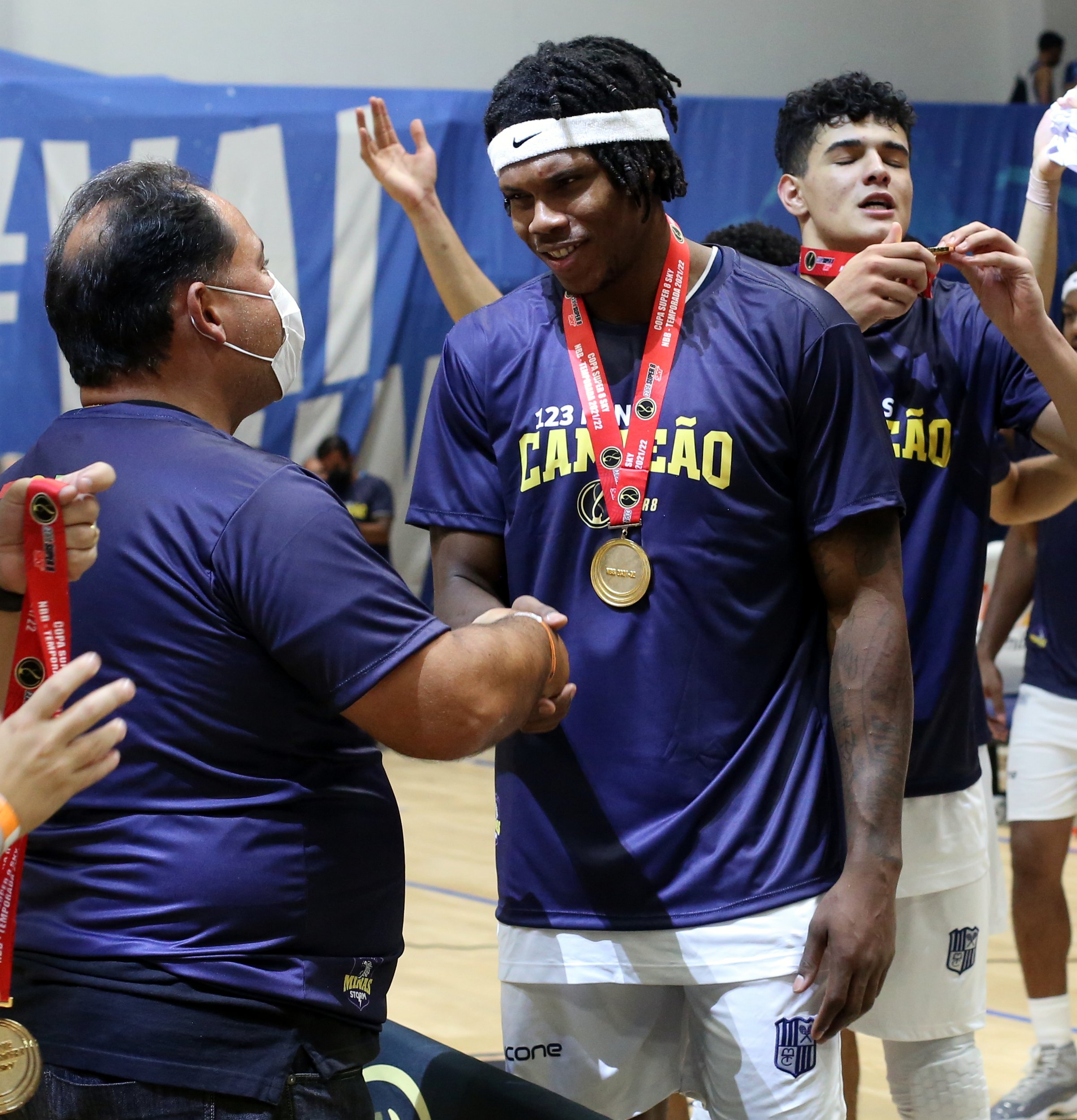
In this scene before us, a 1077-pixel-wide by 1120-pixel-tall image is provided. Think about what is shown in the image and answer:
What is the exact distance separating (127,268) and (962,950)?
1762mm

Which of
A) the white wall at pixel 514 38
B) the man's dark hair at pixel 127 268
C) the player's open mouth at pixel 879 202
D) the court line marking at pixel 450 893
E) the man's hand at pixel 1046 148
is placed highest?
the white wall at pixel 514 38

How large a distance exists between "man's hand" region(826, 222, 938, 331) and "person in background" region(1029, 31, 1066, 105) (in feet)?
32.1

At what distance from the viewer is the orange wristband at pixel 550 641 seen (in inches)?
70.4

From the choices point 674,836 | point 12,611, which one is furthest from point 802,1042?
point 12,611

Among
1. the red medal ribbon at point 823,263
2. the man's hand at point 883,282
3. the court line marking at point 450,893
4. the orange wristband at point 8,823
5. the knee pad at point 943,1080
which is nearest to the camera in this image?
the orange wristband at point 8,823

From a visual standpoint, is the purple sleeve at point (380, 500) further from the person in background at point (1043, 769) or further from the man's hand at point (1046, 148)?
the man's hand at point (1046, 148)

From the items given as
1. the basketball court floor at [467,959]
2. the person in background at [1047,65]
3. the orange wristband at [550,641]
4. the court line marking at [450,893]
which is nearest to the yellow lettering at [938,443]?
the orange wristband at [550,641]

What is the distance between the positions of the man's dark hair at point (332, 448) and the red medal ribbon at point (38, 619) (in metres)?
7.55

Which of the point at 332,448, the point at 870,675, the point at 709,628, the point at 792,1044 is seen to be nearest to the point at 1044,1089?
the point at 792,1044

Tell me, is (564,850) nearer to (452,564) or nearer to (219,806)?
(452,564)

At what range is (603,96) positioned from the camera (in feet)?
6.69

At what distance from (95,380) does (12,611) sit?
296 mm

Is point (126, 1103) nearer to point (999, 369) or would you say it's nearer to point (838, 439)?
point (838, 439)

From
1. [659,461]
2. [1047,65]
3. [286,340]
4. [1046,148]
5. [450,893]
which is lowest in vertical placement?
[450,893]
